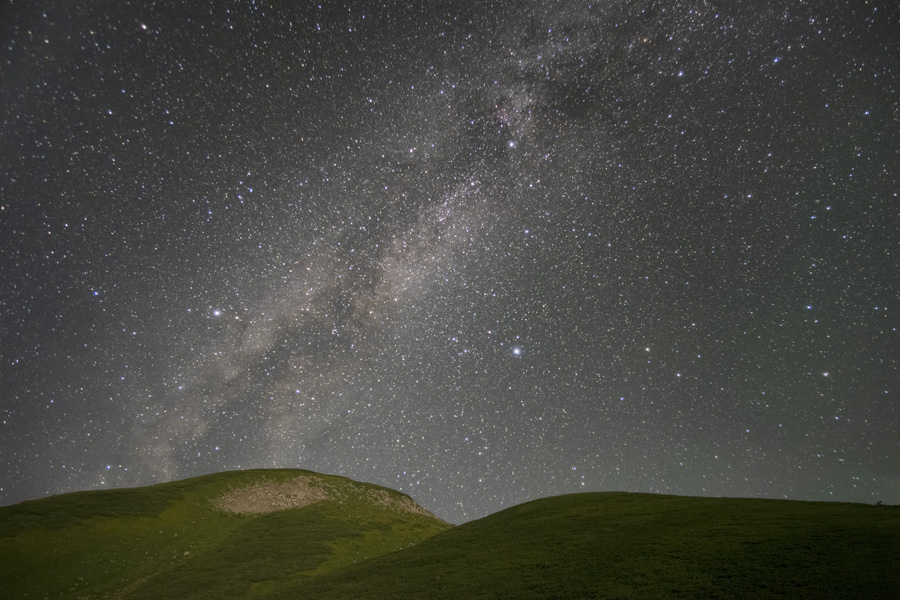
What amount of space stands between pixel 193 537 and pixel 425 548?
21321 millimetres

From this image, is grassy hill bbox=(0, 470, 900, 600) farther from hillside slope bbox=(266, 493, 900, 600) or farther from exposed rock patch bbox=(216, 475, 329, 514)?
exposed rock patch bbox=(216, 475, 329, 514)

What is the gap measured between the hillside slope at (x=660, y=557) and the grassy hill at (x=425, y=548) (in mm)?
78

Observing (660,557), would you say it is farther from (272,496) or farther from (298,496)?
(272,496)

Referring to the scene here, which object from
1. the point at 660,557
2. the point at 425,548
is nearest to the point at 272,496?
the point at 425,548

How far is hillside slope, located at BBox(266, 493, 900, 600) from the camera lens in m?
13.5

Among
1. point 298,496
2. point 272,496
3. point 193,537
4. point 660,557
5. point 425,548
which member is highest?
point 272,496

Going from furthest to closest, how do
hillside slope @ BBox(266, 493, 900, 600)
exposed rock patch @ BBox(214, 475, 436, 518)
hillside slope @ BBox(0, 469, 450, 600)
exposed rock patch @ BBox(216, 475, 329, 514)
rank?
exposed rock patch @ BBox(214, 475, 436, 518), exposed rock patch @ BBox(216, 475, 329, 514), hillside slope @ BBox(0, 469, 450, 600), hillside slope @ BBox(266, 493, 900, 600)

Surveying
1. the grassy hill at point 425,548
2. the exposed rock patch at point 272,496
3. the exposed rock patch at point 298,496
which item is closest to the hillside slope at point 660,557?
the grassy hill at point 425,548

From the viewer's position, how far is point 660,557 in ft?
57.6

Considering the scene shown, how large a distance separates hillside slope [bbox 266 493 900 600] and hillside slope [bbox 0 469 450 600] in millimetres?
6423

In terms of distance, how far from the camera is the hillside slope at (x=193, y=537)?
2706 centimetres

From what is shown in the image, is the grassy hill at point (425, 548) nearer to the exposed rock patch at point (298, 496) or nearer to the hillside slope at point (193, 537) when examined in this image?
the hillside slope at point (193, 537)

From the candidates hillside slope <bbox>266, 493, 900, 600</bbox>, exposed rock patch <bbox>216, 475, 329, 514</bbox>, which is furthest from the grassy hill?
exposed rock patch <bbox>216, 475, 329, 514</bbox>

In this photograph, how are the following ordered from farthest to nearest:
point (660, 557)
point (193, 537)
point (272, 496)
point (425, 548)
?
1. point (272, 496)
2. point (193, 537)
3. point (425, 548)
4. point (660, 557)
